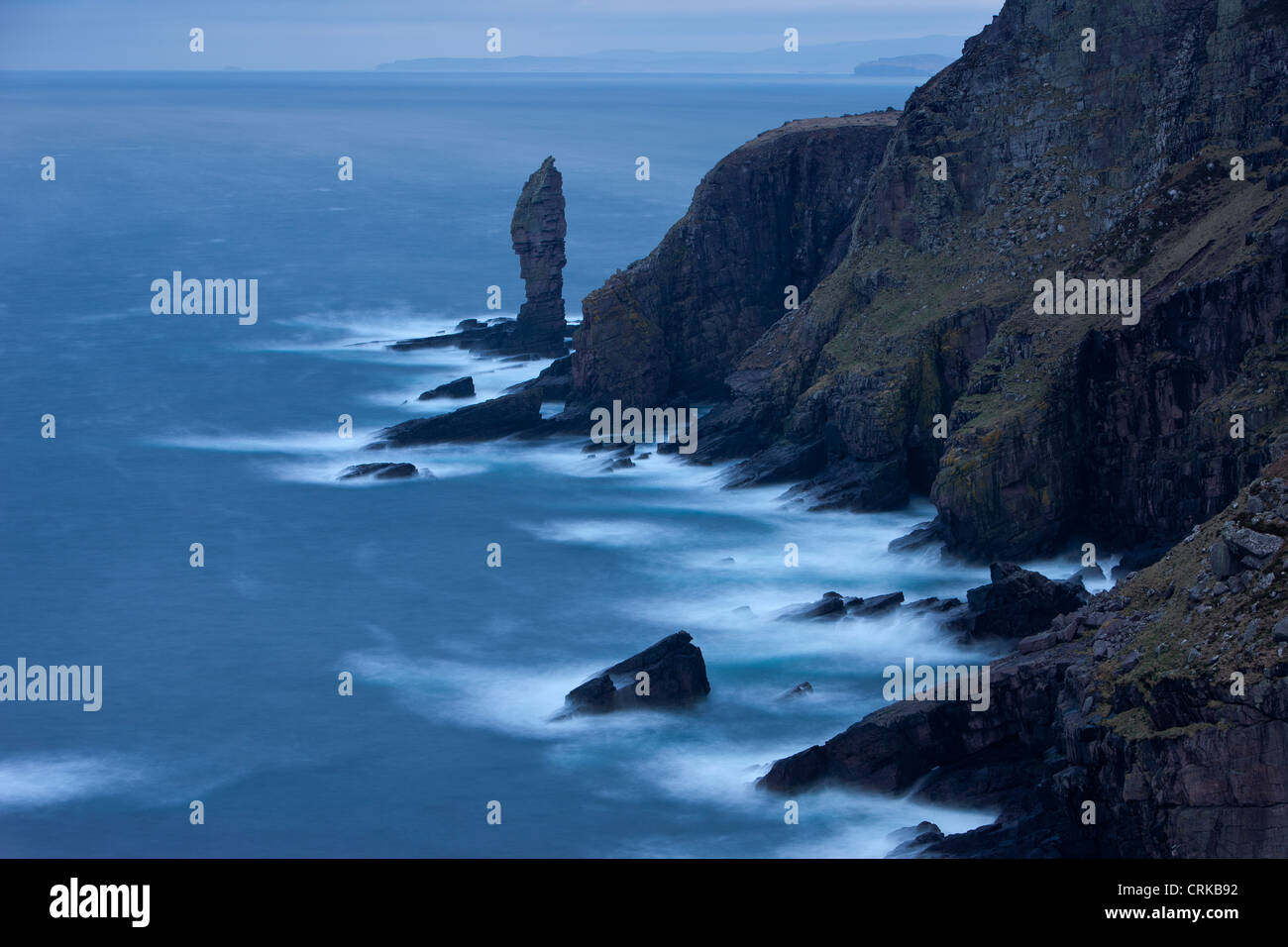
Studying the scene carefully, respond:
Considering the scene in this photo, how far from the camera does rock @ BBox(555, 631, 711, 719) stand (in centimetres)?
5250

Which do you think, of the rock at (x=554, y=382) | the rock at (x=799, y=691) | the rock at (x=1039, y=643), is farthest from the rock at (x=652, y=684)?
the rock at (x=554, y=382)

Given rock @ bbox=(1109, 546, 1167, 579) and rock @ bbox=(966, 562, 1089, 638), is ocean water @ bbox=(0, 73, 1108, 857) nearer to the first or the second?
rock @ bbox=(966, 562, 1089, 638)

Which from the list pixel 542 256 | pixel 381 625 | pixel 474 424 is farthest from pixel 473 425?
pixel 381 625

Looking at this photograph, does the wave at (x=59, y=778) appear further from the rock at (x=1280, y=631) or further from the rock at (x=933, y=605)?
the rock at (x=1280, y=631)

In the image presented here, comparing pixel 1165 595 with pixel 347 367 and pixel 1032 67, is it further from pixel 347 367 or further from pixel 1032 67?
pixel 347 367

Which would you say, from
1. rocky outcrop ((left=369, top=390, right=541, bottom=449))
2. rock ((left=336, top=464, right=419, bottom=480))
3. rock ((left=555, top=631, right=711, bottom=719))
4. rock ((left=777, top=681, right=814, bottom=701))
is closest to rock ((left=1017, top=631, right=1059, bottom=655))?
rock ((left=777, top=681, right=814, bottom=701))

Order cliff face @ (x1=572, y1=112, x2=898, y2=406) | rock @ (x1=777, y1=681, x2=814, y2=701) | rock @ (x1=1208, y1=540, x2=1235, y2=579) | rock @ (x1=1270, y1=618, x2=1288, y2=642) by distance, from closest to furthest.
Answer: rock @ (x1=1270, y1=618, x2=1288, y2=642)
rock @ (x1=1208, y1=540, x2=1235, y2=579)
rock @ (x1=777, y1=681, x2=814, y2=701)
cliff face @ (x1=572, y1=112, x2=898, y2=406)

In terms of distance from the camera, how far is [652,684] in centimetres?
5269

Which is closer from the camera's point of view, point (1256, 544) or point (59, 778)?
point (1256, 544)

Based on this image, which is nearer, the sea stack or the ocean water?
the ocean water

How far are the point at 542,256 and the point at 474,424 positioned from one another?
1818cm

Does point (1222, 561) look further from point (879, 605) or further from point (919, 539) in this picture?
point (919, 539)

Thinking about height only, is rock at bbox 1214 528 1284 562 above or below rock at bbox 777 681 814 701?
above

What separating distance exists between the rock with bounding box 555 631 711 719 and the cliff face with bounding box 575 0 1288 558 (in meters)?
15.1
